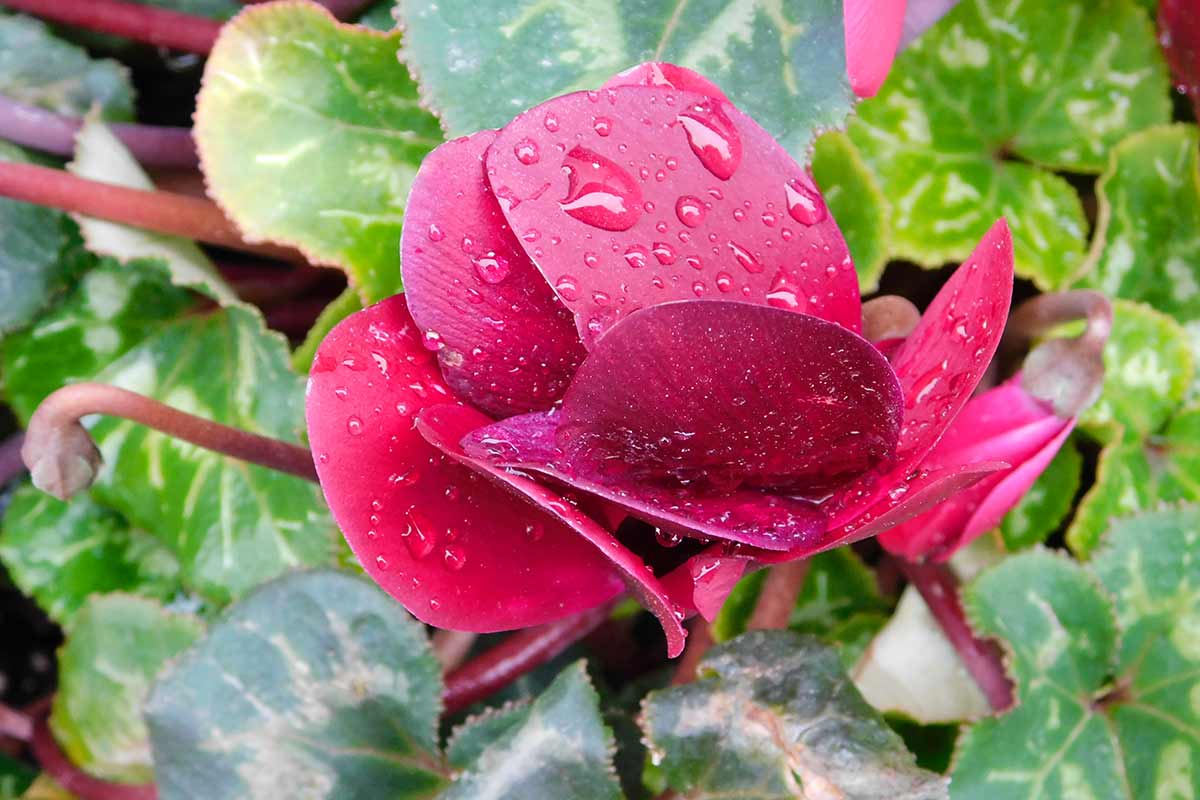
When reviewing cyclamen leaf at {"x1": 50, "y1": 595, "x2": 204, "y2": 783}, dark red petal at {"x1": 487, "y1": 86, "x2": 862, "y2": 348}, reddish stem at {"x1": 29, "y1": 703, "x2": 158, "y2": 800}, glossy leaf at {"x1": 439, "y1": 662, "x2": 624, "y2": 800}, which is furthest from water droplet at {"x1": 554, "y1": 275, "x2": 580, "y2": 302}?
reddish stem at {"x1": 29, "y1": 703, "x2": 158, "y2": 800}

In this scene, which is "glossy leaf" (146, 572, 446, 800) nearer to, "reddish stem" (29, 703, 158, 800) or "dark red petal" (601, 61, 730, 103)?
"reddish stem" (29, 703, 158, 800)

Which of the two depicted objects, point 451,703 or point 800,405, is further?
point 451,703

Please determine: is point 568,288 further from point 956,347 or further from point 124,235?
point 124,235

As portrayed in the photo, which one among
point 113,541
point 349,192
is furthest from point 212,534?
point 349,192

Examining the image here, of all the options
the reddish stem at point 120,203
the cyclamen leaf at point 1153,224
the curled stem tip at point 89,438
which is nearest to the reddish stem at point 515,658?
the curled stem tip at point 89,438

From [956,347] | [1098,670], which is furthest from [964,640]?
[956,347]

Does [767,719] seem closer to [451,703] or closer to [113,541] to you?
[451,703]

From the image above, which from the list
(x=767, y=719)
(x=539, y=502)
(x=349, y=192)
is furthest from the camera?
(x=349, y=192)
